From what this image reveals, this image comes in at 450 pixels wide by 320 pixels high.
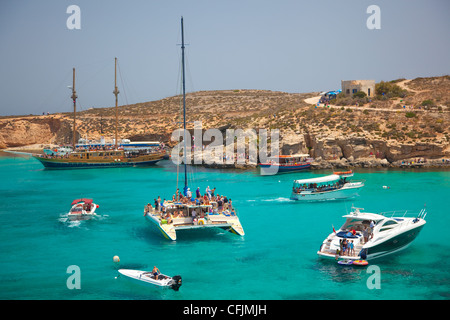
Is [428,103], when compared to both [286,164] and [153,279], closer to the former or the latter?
[286,164]

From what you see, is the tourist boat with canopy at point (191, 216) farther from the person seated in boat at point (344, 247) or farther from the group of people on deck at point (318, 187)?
the group of people on deck at point (318, 187)

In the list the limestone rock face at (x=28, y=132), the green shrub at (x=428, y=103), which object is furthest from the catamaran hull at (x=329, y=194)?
the limestone rock face at (x=28, y=132)

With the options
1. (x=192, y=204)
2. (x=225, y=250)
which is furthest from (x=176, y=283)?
(x=192, y=204)

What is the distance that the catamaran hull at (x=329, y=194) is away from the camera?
41438 mm

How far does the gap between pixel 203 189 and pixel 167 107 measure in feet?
244

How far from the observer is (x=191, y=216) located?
99.9ft

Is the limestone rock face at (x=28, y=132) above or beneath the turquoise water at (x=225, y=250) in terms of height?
above

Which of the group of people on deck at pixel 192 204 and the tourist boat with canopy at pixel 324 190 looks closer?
the group of people on deck at pixel 192 204

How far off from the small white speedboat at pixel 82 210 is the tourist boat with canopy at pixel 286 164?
27.2m

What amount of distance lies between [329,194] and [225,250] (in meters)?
17.2

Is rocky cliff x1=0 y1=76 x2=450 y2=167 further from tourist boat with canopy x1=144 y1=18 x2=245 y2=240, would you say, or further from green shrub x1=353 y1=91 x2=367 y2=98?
tourist boat with canopy x1=144 y1=18 x2=245 y2=240

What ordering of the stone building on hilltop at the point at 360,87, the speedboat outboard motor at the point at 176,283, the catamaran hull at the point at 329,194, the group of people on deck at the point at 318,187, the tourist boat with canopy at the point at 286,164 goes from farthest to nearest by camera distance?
1. the stone building on hilltop at the point at 360,87
2. the tourist boat with canopy at the point at 286,164
3. the group of people on deck at the point at 318,187
4. the catamaran hull at the point at 329,194
5. the speedboat outboard motor at the point at 176,283
